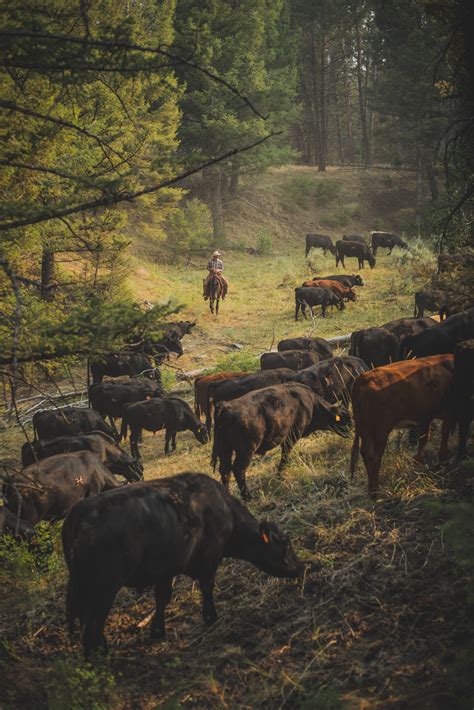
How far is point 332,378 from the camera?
11.5 metres

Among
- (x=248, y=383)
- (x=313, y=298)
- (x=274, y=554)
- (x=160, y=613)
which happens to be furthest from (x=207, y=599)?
(x=313, y=298)

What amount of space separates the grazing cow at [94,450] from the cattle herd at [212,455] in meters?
0.02

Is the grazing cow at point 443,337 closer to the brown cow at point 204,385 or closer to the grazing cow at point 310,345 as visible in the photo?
the brown cow at point 204,385

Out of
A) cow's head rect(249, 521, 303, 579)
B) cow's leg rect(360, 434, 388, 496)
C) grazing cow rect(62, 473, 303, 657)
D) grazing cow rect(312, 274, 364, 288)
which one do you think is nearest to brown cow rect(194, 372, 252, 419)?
cow's leg rect(360, 434, 388, 496)

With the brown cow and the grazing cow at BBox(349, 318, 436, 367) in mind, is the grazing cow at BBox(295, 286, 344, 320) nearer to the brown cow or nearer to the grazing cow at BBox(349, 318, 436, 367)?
the grazing cow at BBox(349, 318, 436, 367)

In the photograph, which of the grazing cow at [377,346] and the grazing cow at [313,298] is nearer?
the grazing cow at [377,346]

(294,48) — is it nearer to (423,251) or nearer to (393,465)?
(423,251)

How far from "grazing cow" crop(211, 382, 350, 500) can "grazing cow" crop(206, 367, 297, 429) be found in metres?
1.71

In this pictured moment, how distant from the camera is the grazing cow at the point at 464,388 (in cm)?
755

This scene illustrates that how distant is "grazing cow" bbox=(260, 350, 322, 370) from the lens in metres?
13.9

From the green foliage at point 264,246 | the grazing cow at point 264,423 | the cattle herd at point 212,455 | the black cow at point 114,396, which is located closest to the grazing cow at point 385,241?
the green foliage at point 264,246

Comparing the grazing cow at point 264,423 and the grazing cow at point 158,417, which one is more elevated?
the grazing cow at point 264,423

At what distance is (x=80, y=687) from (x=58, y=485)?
368 centimetres

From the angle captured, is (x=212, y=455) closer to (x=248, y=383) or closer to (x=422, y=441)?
(x=248, y=383)
